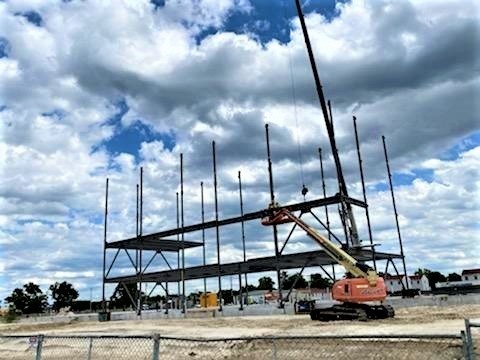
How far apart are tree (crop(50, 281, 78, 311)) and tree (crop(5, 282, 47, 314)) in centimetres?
224

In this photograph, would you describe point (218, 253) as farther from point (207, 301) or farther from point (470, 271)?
point (470, 271)

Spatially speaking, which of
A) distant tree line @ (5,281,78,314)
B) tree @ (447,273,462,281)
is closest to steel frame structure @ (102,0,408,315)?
distant tree line @ (5,281,78,314)

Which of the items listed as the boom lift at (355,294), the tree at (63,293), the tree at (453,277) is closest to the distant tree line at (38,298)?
the tree at (63,293)

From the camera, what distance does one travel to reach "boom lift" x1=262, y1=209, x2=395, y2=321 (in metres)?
24.6

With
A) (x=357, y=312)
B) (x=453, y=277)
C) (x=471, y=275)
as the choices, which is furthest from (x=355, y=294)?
(x=453, y=277)

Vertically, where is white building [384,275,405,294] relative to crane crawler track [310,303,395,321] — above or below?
above

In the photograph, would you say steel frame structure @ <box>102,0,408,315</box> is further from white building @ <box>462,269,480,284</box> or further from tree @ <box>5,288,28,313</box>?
white building @ <box>462,269,480,284</box>

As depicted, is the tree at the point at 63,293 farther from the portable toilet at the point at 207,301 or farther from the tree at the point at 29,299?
the portable toilet at the point at 207,301

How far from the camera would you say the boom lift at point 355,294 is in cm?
2464

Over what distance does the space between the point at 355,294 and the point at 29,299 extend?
89.3 metres

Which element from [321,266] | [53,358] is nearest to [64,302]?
[321,266]

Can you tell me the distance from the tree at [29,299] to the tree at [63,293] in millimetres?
2237

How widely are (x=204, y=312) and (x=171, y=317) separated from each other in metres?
3.13

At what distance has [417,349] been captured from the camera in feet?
43.7
